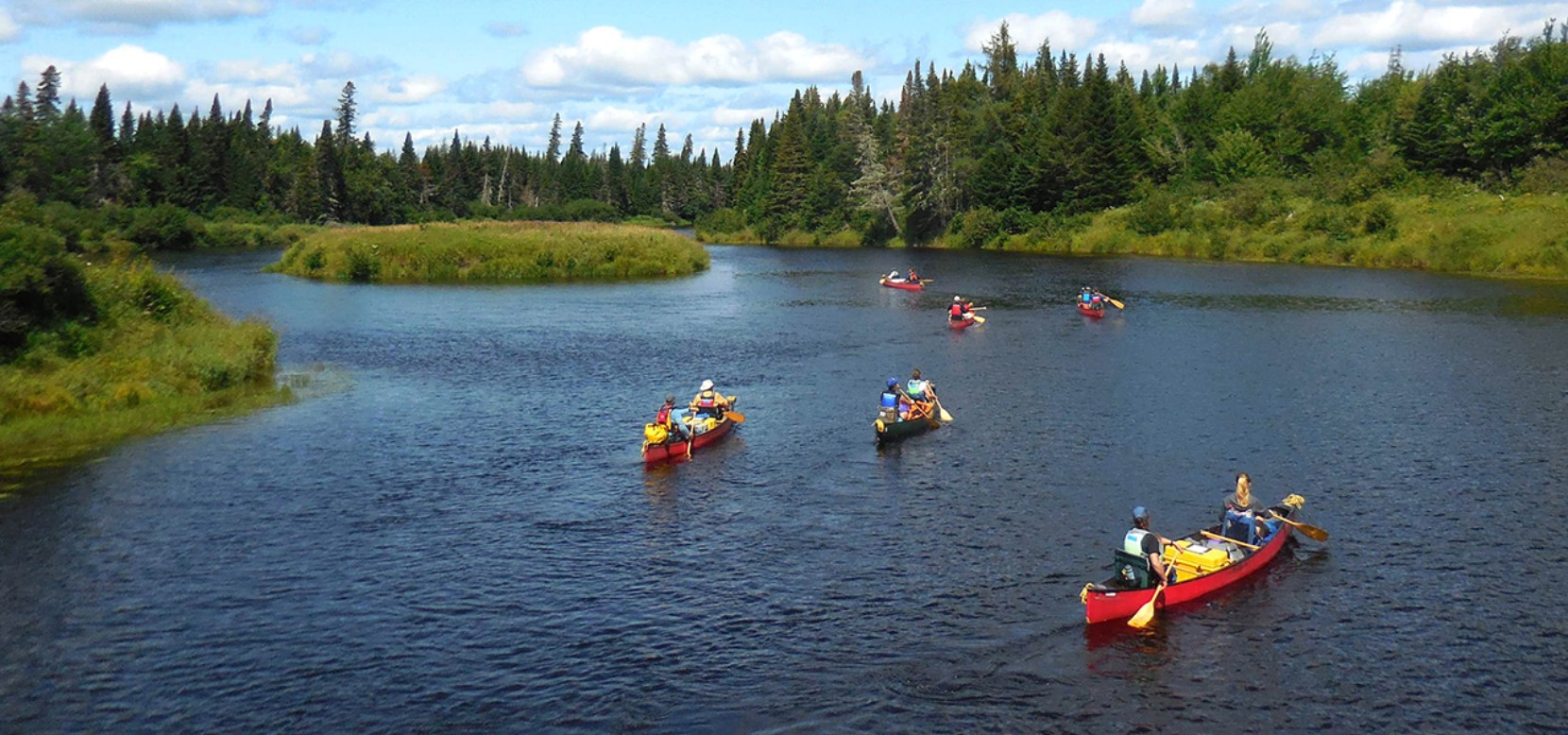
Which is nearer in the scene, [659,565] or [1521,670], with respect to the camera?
[1521,670]

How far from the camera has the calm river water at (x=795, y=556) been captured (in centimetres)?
2116

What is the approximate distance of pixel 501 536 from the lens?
2945 centimetres

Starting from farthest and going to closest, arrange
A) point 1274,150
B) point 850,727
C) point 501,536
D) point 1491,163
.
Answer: point 1274,150, point 1491,163, point 501,536, point 850,727

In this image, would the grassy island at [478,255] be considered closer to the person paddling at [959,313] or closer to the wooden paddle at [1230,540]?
the person paddling at [959,313]

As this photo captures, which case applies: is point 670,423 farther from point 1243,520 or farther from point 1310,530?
point 1310,530

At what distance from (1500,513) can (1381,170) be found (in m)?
94.8

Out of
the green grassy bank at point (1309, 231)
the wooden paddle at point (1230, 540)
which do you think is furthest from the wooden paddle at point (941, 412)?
the green grassy bank at point (1309, 231)

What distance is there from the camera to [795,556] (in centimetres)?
2816

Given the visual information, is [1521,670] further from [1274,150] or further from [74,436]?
[1274,150]

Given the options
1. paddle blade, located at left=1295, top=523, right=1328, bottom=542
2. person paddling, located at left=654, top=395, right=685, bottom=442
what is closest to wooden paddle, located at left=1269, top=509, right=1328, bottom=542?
paddle blade, located at left=1295, top=523, right=1328, bottom=542

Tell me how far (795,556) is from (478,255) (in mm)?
73178

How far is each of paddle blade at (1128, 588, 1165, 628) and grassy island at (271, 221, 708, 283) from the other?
249 feet

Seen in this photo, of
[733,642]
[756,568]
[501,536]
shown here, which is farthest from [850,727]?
[501,536]

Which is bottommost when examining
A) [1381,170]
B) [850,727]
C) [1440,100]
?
[850,727]
